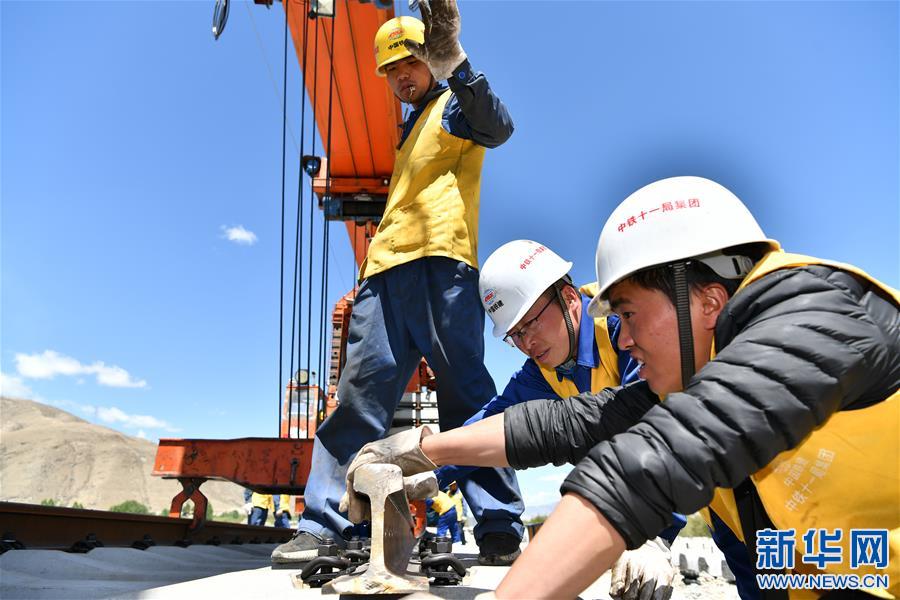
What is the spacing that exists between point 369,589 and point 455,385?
4.16 feet

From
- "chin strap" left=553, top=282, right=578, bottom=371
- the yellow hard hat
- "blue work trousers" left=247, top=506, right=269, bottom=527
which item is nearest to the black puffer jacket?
"chin strap" left=553, top=282, right=578, bottom=371

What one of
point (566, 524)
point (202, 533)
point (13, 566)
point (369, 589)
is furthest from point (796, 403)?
point (202, 533)

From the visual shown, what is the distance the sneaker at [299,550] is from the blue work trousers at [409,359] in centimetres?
25

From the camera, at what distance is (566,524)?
0.85 metres

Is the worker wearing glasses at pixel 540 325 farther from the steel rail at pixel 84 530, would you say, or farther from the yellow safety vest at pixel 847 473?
the steel rail at pixel 84 530

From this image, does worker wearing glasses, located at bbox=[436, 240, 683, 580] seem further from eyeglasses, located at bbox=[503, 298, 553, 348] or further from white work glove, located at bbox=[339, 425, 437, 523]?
white work glove, located at bbox=[339, 425, 437, 523]

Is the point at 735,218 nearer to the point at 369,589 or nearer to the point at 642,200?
the point at 642,200

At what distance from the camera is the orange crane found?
344 centimetres

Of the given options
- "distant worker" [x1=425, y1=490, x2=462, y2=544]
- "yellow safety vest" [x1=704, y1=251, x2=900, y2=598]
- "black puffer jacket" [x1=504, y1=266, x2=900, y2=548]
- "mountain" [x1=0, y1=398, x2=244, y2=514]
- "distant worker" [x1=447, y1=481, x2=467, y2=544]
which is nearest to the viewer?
"black puffer jacket" [x1=504, y1=266, x2=900, y2=548]

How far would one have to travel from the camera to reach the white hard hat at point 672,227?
121 centimetres

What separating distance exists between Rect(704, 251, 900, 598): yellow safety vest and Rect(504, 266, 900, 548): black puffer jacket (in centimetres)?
5

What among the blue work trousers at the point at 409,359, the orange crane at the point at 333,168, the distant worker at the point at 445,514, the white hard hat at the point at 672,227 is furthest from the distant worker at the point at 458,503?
the white hard hat at the point at 672,227

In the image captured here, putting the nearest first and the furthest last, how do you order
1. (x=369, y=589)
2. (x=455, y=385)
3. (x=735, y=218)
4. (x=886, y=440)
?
(x=886, y=440) → (x=735, y=218) → (x=369, y=589) → (x=455, y=385)

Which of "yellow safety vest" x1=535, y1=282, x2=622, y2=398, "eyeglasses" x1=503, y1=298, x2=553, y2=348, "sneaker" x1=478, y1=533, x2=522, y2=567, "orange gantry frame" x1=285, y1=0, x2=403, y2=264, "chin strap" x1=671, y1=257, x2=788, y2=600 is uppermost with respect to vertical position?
"orange gantry frame" x1=285, y1=0, x2=403, y2=264
